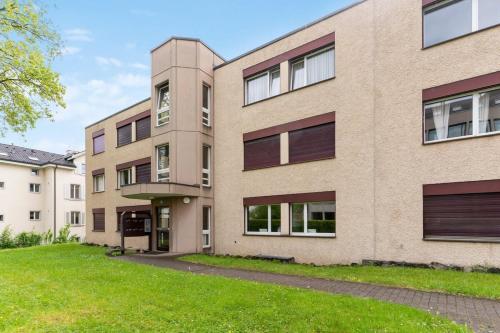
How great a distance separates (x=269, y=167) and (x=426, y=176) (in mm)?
6425

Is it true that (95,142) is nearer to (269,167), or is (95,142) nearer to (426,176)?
(269,167)

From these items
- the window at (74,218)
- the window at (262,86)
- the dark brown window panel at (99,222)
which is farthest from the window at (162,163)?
the window at (74,218)

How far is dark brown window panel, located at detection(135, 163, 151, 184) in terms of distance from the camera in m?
19.6

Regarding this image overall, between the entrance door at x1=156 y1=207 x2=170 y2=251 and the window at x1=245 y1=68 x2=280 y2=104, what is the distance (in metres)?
7.13

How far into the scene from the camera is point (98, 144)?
24.3 m

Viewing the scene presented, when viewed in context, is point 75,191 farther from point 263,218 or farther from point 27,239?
point 263,218

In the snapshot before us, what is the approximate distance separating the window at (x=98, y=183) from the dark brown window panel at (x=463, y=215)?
2141cm

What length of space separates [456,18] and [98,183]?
77.5 feet

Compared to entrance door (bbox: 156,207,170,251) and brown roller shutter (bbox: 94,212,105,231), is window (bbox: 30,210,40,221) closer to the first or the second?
brown roller shutter (bbox: 94,212,105,231)

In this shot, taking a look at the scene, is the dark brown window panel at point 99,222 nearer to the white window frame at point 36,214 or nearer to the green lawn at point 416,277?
the white window frame at point 36,214

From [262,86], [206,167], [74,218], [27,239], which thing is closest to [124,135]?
[206,167]

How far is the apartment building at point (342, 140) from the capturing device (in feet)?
31.9

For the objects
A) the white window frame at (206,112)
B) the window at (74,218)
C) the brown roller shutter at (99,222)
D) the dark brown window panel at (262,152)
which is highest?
the white window frame at (206,112)

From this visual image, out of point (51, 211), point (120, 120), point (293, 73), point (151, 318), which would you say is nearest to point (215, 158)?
point (293, 73)
